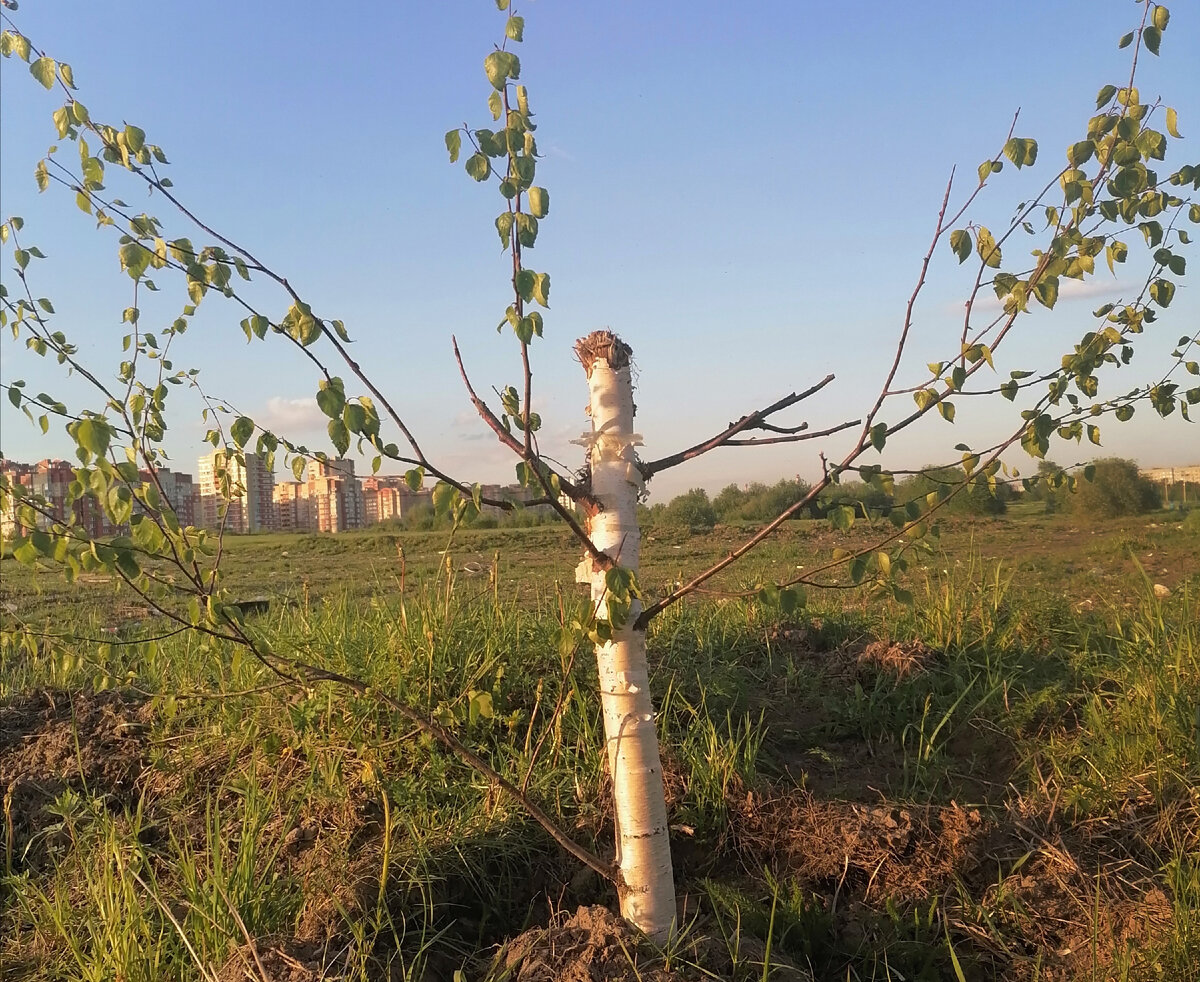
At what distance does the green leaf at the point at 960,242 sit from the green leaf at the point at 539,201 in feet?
3.20

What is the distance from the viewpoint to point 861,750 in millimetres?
3418

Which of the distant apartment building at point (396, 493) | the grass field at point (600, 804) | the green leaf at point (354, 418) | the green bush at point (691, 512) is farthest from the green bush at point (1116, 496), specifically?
the green leaf at point (354, 418)

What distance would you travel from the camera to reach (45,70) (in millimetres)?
1737

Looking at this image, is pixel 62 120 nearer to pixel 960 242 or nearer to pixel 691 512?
pixel 960 242

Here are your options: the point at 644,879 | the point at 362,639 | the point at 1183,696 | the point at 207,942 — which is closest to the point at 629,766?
the point at 644,879

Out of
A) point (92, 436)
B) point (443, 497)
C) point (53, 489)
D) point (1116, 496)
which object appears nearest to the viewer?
point (92, 436)

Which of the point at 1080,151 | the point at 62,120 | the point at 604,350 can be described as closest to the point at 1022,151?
the point at 1080,151

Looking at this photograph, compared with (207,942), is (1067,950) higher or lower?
lower

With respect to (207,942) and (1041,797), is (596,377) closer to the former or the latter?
(207,942)

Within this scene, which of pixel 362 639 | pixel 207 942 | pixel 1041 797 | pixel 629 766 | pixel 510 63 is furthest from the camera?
pixel 362 639

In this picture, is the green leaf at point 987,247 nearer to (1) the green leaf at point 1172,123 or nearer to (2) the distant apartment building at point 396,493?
(1) the green leaf at point 1172,123

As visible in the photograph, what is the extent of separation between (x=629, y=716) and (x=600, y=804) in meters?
0.92

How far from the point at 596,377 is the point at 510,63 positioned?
0.85 meters

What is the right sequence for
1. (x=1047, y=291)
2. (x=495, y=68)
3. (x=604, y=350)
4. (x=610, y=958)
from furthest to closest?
(x=604, y=350) < (x=610, y=958) < (x=1047, y=291) < (x=495, y=68)
